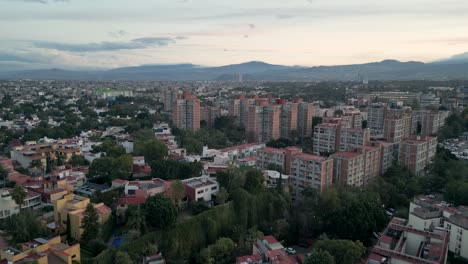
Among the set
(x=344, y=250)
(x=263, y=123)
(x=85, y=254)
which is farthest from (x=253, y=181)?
(x=263, y=123)

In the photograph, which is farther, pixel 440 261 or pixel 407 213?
Result: pixel 407 213

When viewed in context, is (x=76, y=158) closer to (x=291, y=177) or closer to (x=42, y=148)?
(x=42, y=148)

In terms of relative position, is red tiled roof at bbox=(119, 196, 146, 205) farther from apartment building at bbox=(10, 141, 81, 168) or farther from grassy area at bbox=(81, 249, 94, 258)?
apartment building at bbox=(10, 141, 81, 168)

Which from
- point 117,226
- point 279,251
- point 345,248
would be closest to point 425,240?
point 345,248

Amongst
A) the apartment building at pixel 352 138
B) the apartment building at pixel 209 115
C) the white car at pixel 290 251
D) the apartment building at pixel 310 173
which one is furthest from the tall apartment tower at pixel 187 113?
the white car at pixel 290 251

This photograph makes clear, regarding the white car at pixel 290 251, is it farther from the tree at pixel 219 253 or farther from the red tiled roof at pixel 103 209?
the red tiled roof at pixel 103 209

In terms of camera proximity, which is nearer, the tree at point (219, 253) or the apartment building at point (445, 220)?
the tree at point (219, 253)

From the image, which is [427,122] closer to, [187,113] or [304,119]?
[304,119]
